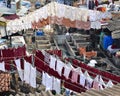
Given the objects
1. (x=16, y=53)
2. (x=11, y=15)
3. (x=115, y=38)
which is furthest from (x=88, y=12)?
(x=16, y=53)

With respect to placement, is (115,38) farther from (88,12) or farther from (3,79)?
(3,79)

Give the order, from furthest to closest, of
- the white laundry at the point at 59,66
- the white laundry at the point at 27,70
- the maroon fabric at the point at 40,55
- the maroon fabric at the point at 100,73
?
the maroon fabric at the point at 40,55 → the white laundry at the point at 27,70 → the white laundry at the point at 59,66 → the maroon fabric at the point at 100,73

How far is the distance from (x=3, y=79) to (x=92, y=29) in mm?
10795

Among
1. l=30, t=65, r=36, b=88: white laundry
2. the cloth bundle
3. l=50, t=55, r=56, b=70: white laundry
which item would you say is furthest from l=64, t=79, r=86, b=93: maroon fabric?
the cloth bundle

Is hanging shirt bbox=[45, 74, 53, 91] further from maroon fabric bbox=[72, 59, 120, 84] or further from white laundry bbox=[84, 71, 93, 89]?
maroon fabric bbox=[72, 59, 120, 84]

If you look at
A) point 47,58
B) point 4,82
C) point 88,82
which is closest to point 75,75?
point 88,82

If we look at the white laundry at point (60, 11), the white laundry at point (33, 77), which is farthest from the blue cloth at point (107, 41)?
the white laundry at point (33, 77)

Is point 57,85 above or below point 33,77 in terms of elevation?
below

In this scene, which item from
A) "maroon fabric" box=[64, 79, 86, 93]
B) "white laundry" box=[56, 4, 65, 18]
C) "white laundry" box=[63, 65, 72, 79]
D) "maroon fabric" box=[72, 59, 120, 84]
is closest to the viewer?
"maroon fabric" box=[72, 59, 120, 84]

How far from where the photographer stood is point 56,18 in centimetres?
2458

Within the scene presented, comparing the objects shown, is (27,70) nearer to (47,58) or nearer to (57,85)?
(47,58)

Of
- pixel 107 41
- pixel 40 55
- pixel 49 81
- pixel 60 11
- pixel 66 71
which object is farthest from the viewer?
pixel 60 11

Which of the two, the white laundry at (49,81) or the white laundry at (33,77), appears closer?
the white laundry at (49,81)

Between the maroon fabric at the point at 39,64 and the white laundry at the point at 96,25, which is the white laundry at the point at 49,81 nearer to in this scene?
the maroon fabric at the point at 39,64
